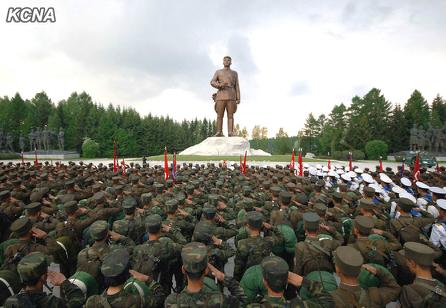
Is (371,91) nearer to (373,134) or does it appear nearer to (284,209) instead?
(373,134)

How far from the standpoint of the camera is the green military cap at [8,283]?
2379 mm

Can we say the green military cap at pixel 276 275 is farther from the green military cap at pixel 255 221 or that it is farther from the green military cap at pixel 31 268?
the green military cap at pixel 31 268

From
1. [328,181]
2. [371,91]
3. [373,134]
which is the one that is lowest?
[328,181]

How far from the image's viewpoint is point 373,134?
46094 millimetres

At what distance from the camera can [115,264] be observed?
6.90 ft

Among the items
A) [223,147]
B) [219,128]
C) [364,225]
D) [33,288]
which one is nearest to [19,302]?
[33,288]

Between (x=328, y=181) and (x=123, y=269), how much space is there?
29.9ft

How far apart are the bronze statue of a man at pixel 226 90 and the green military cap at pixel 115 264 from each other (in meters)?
21.0

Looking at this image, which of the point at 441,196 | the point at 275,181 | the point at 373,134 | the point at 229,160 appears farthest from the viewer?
the point at 373,134

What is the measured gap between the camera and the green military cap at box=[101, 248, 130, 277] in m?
2.04

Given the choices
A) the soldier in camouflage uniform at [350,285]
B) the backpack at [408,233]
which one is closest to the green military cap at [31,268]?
the soldier in camouflage uniform at [350,285]

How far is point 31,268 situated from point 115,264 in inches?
25.5

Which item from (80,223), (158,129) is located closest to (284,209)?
(80,223)

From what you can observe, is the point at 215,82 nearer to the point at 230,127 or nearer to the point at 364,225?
the point at 230,127
